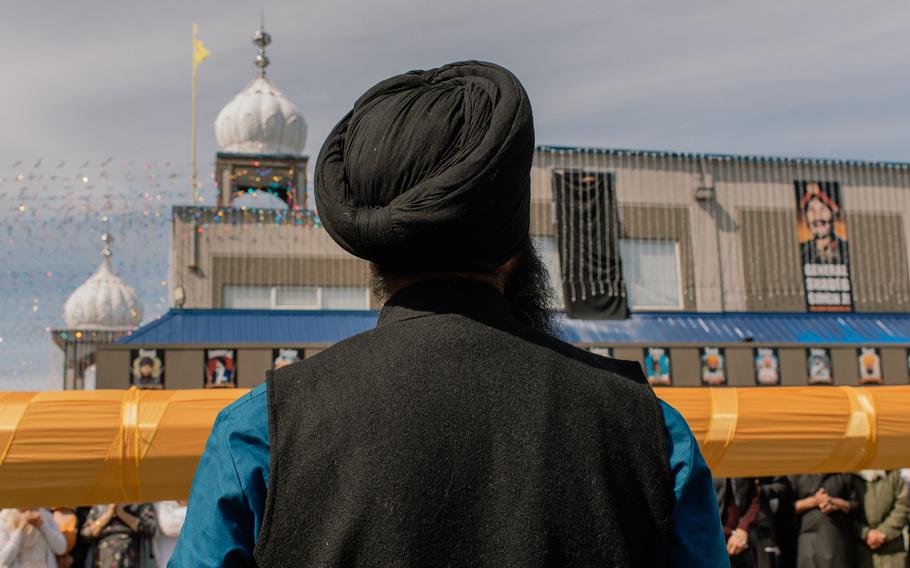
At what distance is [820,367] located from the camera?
18969mm

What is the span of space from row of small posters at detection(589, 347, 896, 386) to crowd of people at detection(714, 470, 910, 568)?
9.13 metres

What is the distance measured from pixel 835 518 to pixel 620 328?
37.2 ft

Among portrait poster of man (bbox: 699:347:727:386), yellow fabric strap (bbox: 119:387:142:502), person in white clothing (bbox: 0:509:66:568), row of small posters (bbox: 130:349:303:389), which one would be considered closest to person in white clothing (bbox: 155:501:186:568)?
person in white clothing (bbox: 0:509:66:568)

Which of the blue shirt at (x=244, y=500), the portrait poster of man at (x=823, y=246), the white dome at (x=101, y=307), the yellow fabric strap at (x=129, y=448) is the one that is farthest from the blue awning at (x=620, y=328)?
the white dome at (x=101, y=307)

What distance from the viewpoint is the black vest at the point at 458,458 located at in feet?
4.69

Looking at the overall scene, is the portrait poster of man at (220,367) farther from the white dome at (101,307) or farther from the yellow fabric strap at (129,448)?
the white dome at (101,307)

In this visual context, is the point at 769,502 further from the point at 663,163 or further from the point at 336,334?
the point at 663,163

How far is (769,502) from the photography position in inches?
376

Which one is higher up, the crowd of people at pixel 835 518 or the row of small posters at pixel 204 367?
the row of small posters at pixel 204 367

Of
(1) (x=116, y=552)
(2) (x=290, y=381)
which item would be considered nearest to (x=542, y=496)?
(2) (x=290, y=381)

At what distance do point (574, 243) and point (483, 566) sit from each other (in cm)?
2061

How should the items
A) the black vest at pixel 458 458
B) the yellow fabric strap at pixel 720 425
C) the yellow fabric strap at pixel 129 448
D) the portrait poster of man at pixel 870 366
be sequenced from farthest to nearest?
the portrait poster of man at pixel 870 366, the yellow fabric strap at pixel 720 425, the yellow fabric strap at pixel 129 448, the black vest at pixel 458 458

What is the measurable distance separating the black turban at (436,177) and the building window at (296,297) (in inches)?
772

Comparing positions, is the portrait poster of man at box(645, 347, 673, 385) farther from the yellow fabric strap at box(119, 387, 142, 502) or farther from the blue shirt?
the blue shirt
